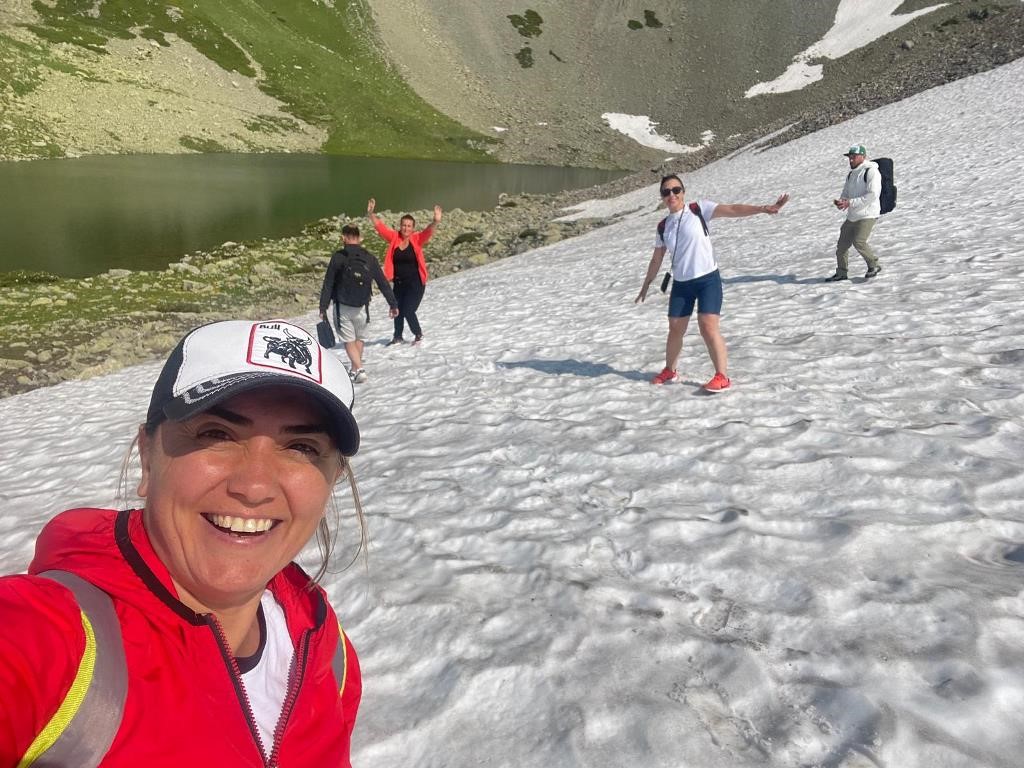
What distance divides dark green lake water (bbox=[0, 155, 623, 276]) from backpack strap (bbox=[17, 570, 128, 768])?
97.1 feet

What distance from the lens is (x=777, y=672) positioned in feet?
11.6

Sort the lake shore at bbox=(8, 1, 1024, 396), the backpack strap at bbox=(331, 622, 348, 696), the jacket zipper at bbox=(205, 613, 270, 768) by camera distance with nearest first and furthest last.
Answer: the jacket zipper at bbox=(205, 613, 270, 768), the backpack strap at bbox=(331, 622, 348, 696), the lake shore at bbox=(8, 1, 1024, 396)

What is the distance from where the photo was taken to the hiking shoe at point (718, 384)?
8156 millimetres

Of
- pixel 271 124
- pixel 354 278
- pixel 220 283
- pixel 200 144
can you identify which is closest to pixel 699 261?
pixel 354 278

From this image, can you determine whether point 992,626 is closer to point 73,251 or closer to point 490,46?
point 73,251

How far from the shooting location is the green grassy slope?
4013 inches

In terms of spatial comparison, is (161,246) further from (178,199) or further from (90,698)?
(90,698)

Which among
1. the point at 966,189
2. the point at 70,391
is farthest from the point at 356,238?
the point at 966,189

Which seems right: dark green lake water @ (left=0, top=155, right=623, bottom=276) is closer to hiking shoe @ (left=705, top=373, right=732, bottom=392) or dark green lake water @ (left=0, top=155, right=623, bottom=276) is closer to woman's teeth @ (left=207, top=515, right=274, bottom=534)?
hiking shoe @ (left=705, top=373, right=732, bottom=392)

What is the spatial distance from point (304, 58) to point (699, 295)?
133 m

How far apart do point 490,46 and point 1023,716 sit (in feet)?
512

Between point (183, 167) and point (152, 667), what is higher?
point (183, 167)

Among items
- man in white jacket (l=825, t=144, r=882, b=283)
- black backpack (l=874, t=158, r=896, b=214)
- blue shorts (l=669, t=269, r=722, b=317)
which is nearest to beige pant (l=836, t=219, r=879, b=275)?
man in white jacket (l=825, t=144, r=882, b=283)

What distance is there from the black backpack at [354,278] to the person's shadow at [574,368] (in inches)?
115
